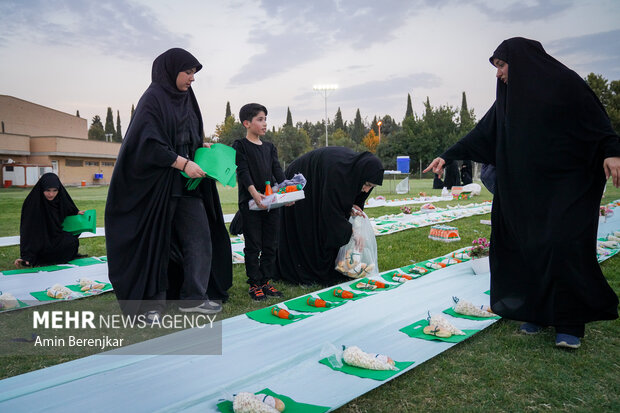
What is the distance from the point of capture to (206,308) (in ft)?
12.9

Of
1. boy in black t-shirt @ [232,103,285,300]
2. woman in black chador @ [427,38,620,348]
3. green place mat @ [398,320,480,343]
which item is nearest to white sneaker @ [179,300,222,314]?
boy in black t-shirt @ [232,103,285,300]

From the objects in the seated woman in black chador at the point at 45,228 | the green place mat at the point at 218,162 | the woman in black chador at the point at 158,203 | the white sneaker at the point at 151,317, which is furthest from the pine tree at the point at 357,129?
the white sneaker at the point at 151,317

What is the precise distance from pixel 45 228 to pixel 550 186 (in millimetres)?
5804

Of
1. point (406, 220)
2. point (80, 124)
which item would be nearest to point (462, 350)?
point (406, 220)

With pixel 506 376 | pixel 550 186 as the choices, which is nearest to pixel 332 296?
pixel 506 376

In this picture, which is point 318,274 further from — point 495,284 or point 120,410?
point 120,410

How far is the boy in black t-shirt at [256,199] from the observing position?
446 cm

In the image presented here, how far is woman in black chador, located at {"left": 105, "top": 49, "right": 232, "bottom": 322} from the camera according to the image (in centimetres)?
358

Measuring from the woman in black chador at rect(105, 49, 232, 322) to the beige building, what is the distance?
1287 inches

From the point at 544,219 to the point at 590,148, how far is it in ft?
1.83

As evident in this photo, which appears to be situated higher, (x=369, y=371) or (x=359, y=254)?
(x=359, y=254)

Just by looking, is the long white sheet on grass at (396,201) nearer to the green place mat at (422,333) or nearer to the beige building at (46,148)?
the green place mat at (422,333)

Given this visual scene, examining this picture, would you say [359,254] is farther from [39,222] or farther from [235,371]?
[39,222]

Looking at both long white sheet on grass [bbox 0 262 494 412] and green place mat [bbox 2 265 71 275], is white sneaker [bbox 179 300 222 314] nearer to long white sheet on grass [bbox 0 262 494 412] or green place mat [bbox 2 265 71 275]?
long white sheet on grass [bbox 0 262 494 412]
